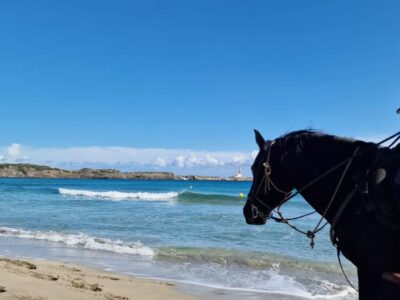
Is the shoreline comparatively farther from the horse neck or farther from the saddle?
the saddle

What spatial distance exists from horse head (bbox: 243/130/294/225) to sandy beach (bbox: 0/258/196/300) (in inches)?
145

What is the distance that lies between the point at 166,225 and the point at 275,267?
840cm

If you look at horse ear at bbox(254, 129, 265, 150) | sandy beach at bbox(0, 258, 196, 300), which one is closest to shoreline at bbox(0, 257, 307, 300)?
sandy beach at bbox(0, 258, 196, 300)

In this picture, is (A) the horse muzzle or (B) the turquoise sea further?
(B) the turquoise sea

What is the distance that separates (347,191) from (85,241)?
1123 cm

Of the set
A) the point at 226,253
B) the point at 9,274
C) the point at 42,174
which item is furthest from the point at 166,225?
the point at 42,174

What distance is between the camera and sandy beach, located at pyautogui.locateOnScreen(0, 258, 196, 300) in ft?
21.0

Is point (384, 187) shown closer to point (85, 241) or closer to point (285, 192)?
point (285, 192)

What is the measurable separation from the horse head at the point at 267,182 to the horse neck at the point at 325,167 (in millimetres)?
117

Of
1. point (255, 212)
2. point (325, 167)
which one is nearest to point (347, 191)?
point (325, 167)

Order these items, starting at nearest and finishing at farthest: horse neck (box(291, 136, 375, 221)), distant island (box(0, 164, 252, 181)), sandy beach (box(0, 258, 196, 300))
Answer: horse neck (box(291, 136, 375, 221)) → sandy beach (box(0, 258, 196, 300)) → distant island (box(0, 164, 252, 181))

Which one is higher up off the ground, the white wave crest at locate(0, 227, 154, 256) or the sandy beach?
the sandy beach

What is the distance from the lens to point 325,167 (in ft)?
11.3

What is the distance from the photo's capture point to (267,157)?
3.68m
